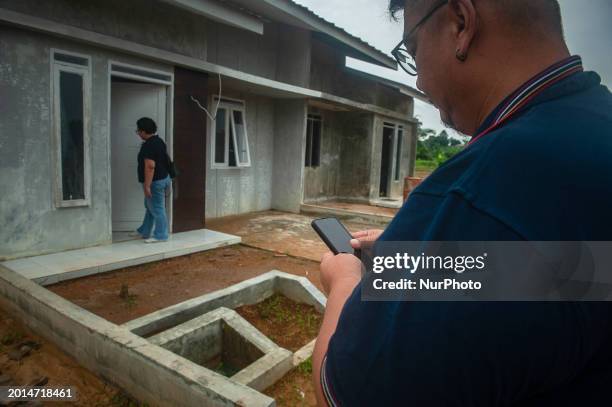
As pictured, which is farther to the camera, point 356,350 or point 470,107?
point 470,107

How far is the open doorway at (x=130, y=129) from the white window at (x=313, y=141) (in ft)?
17.1

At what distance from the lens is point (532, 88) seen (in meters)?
0.70

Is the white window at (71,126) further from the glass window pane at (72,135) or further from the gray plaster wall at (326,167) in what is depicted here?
the gray plaster wall at (326,167)

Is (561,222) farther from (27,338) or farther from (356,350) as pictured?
(27,338)

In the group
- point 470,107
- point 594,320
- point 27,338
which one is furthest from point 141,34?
point 594,320

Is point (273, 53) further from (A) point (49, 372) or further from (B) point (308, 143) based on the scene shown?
(A) point (49, 372)

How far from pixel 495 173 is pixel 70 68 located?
583 centimetres

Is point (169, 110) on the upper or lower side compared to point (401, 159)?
upper

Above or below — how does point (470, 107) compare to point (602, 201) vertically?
above

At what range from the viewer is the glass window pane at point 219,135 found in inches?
344

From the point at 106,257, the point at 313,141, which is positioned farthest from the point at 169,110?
the point at 313,141

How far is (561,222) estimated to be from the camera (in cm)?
56

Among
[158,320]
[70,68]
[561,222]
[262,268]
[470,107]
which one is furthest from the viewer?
[262,268]

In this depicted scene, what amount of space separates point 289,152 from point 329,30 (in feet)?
9.55
